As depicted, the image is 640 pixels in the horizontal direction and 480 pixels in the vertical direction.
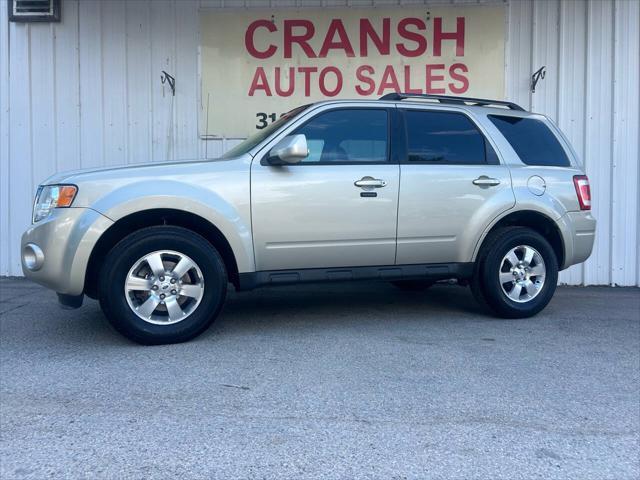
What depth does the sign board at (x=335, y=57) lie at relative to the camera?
8.23m

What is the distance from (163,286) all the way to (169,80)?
14.2 feet

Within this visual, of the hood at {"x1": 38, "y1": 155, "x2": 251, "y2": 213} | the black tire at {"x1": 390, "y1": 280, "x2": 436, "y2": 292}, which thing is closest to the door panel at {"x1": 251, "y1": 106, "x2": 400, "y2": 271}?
the hood at {"x1": 38, "y1": 155, "x2": 251, "y2": 213}

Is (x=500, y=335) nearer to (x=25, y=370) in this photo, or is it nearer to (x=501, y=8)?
(x=25, y=370)

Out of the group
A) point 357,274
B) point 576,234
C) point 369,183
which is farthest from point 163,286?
point 576,234

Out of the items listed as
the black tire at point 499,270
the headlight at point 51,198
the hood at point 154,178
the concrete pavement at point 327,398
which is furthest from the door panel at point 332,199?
the headlight at point 51,198

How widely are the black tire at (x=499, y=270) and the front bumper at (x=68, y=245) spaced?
3.25 m

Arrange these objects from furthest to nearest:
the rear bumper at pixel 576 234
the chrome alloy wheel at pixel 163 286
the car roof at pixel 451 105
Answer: the rear bumper at pixel 576 234 < the car roof at pixel 451 105 < the chrome alloy wheel at pixel 163 286

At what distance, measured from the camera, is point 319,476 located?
9.44 feet

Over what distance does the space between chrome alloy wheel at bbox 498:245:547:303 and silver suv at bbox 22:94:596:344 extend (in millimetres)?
14

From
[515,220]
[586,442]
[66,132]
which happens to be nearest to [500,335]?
[515,220]

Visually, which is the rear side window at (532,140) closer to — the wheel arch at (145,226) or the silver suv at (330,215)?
the silver suv at (330,215)

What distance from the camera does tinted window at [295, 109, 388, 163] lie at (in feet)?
17.4

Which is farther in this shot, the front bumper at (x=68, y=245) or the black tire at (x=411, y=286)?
the black tire at (x=411, y=286)

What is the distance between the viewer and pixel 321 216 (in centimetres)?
514
